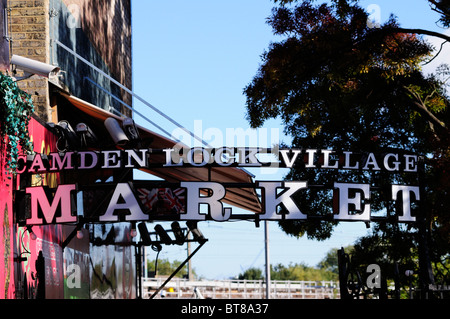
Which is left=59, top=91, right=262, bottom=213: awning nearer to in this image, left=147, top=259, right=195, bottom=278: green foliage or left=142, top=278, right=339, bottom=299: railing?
left=142, top=278, right=339, bottom=299: railing

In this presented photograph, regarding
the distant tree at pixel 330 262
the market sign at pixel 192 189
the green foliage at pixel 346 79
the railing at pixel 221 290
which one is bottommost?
the distant tree at pixel 330 262

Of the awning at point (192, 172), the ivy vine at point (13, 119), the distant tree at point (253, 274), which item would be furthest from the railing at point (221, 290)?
the distant tree at point (253, 274)

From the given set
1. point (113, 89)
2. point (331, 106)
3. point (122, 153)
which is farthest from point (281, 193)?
point (113, 89)

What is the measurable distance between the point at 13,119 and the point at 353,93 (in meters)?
9.96

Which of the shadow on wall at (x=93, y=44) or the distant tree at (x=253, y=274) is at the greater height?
the shadow on wall at (x=93, y=44)

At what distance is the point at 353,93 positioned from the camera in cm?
1970

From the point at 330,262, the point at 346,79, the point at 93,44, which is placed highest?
the point at 93,44

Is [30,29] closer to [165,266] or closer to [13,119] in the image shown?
[13,119]

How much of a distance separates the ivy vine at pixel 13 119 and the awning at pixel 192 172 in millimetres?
2585

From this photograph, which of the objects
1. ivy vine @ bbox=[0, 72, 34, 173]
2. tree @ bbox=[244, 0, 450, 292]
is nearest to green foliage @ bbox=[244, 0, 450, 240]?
tree @ bbox=[244, 0, 450, 292]

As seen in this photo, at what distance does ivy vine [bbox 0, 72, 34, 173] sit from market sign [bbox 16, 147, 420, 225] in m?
0.55

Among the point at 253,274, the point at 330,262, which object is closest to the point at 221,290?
the point at 253,274

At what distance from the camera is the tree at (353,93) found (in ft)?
53.3

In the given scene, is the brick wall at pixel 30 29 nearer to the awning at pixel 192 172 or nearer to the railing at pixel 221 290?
the awning at pixel 192 172
